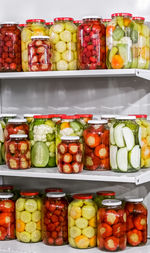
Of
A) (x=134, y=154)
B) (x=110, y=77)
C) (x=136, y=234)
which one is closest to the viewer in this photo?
(x=134, y=154)

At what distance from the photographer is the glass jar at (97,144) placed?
2020 millimetres

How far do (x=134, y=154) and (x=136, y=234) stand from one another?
356mm

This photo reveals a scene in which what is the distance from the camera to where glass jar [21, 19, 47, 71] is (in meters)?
2.12

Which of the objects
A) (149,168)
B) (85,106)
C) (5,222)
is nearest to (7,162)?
(5,222)

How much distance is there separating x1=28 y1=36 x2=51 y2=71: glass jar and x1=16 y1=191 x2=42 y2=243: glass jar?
0.53 metres

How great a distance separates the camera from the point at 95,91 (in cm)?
230

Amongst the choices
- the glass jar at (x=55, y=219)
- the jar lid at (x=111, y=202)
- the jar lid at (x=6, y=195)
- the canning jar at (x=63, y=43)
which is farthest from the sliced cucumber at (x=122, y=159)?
the jar lid at (x=6, y=195)

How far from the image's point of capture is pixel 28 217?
2.15 m

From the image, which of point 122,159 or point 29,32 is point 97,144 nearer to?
point 122,159

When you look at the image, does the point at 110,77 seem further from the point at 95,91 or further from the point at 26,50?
the point at 26,50

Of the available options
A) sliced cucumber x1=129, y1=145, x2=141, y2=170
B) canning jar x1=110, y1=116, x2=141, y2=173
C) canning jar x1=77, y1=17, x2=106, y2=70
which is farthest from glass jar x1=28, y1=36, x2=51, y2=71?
sliced cucumber x1=129, y1=145, x2=141, y2=170

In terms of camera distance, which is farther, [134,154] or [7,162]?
[7,162]

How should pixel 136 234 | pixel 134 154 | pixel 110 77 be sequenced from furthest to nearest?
pixel 110 77 → pixel 136 234 → pixel 134 154

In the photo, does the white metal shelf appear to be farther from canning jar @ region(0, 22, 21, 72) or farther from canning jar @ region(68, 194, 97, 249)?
canning jar @ region(0, 22, 21, 72)
